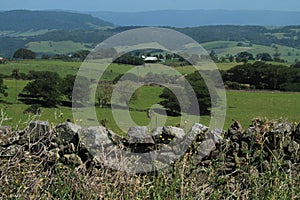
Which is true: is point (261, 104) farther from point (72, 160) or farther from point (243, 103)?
point (72, 160)

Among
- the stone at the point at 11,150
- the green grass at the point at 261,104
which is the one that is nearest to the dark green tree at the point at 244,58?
the green grass at the point at 261,104

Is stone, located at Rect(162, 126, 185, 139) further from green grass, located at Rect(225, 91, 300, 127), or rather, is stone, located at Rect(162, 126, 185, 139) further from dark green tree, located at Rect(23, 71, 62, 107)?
dark green tree, located at Rect(23, 71, 62, 107)

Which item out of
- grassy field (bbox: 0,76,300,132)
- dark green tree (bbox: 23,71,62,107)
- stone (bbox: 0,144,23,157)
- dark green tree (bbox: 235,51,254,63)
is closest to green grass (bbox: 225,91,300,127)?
grassy field (bbox: 0,76,300,132)

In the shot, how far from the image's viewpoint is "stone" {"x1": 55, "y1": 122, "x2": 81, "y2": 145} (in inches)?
257

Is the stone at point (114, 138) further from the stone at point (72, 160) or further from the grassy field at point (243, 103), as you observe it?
the grassy field at point (243, 103)

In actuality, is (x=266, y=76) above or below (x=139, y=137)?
below

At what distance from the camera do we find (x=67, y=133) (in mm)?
6527

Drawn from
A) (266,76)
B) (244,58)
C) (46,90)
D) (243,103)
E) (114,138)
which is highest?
(114,138)

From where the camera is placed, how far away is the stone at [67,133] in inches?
257

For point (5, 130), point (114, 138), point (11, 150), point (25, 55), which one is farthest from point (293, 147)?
point (25, 55)

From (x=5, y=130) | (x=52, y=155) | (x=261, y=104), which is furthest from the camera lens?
(x=261, y=104)

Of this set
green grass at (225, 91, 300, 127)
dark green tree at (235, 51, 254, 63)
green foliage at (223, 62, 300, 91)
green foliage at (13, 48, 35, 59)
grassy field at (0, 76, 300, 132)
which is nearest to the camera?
green grass at (225, 91, 300, 127)

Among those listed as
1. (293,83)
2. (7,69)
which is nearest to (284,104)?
(293,83)

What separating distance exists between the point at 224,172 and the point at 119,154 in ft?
4.95
